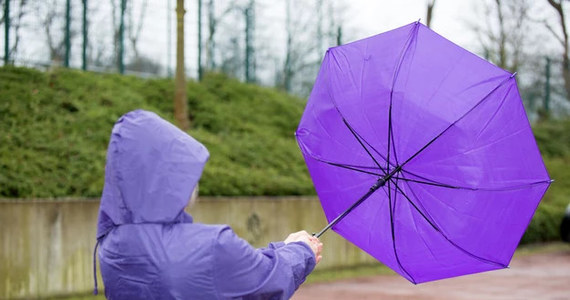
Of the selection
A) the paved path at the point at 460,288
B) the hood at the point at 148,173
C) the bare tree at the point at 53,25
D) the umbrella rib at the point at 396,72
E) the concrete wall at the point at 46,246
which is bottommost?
the paved path at the point at 460,288

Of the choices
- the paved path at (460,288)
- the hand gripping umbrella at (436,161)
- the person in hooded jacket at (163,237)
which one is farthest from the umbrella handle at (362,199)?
the paved path at (460,288)

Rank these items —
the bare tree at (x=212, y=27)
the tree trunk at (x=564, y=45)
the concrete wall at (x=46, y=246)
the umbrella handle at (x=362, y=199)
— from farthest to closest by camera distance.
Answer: the tree trunk at (x=564, y=45)
the bare tree at (x=212, y=27)
the concrete wall at (x=46, y=246)
the umbrella handle at (x=362, y=199)

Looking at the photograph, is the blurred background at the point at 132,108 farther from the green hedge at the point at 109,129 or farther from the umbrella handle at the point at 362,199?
the umbrella handle at the point at 362,199

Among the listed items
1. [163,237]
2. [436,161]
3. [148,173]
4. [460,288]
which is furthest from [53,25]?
[163,237]

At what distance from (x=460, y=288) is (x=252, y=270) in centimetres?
986

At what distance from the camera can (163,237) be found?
2.48m

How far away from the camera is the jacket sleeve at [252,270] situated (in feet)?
8.13

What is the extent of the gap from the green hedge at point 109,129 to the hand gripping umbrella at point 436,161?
274 inches

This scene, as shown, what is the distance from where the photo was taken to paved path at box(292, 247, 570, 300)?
36.1 ft

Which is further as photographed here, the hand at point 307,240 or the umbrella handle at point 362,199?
the umbrella handle at point 362,199

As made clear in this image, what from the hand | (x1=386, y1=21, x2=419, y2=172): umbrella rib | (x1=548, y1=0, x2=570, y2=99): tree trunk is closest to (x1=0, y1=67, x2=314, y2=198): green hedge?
(x1=386, y1=21, x2=419, y2=172): umbrella rib

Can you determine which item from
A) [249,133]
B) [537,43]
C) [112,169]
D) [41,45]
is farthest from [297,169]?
[537,43]

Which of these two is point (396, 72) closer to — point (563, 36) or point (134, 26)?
point (134, 26)

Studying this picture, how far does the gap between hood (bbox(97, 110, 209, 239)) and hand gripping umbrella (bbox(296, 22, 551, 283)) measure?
65.4 inches
